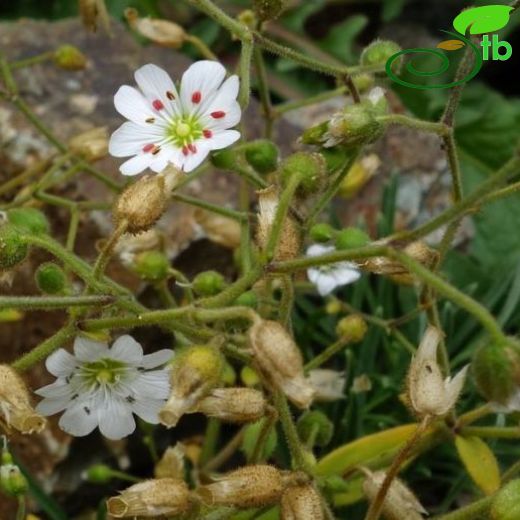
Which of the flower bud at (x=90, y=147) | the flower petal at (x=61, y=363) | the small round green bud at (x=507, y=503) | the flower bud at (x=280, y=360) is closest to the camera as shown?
the flower bud at (x=280, y=360)

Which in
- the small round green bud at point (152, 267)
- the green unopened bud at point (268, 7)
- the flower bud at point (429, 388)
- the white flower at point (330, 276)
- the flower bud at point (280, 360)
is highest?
the green unopened bud at point (268, 7)

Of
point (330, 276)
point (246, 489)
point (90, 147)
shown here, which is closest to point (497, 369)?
point (246, 489)

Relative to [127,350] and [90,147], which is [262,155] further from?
[90,147]

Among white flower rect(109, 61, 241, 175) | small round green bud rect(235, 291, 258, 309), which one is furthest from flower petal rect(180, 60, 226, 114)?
small round green bud rect(235, 291, 258, 309)

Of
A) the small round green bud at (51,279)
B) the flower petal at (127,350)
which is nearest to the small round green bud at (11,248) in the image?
the small round green bud at (51,279)

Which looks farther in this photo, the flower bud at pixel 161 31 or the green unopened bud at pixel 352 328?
the flower bud at pixel 161 31

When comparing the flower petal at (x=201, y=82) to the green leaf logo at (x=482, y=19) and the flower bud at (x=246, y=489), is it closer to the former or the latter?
the green leaf logo at (x=482, y=19)

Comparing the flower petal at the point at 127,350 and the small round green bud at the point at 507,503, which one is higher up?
the flower petal at the point at 127,350

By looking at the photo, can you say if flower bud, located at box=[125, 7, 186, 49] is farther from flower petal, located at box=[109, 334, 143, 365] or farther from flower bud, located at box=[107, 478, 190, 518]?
flower bud, located at box=[107, 478, 190, 518]
